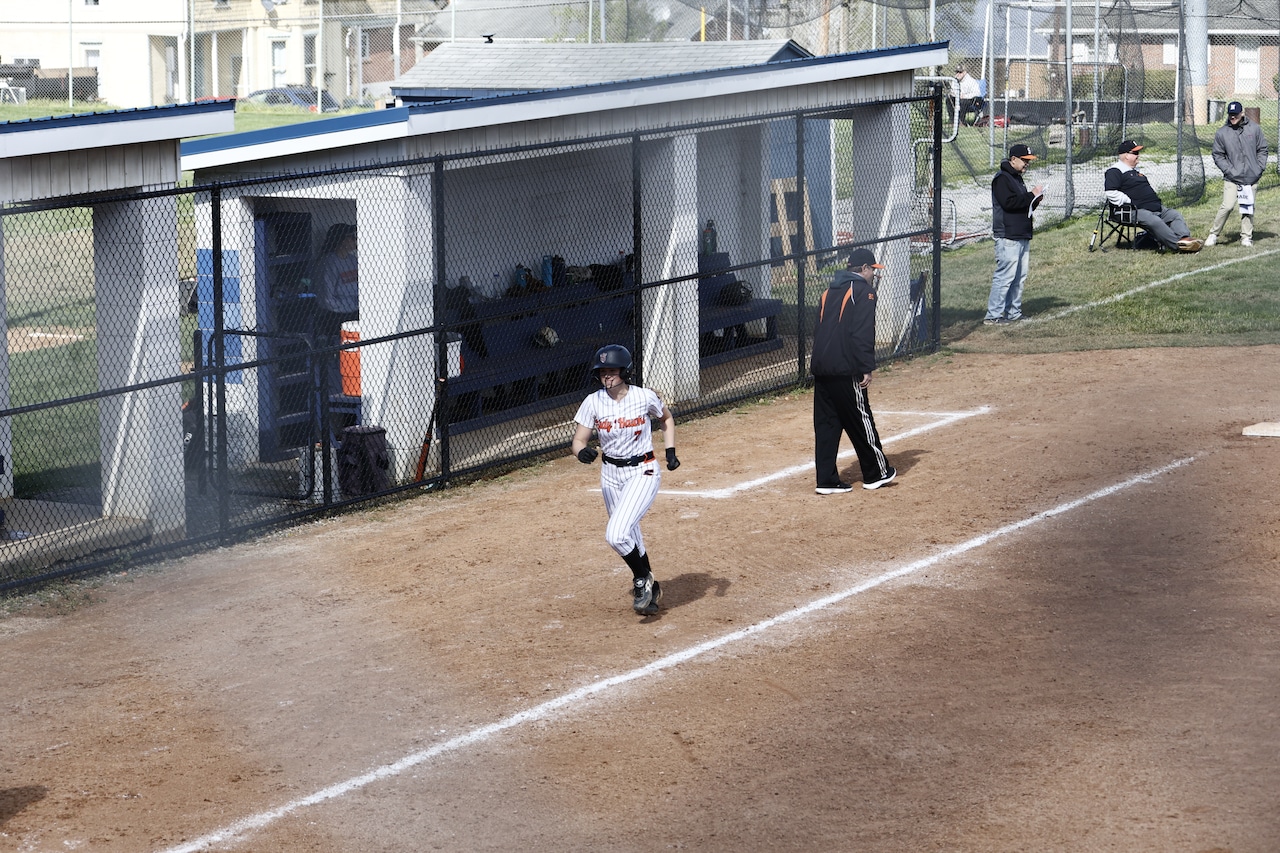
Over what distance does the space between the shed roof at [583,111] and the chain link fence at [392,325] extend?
0.26m

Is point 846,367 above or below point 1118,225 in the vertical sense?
below

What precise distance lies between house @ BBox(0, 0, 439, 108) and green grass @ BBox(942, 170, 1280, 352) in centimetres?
3116

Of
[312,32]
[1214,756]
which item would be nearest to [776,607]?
[1214,756]

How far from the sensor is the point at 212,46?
1986 inches

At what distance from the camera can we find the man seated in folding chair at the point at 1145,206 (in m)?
22.0

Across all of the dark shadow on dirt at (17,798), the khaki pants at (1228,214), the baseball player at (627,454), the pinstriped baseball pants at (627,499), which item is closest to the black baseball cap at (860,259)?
the baseball player at (627,454)

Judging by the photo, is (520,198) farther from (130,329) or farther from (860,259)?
(130,329)

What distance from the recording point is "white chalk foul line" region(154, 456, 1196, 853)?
22.5 ft

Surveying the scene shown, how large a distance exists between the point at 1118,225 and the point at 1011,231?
5.11 m

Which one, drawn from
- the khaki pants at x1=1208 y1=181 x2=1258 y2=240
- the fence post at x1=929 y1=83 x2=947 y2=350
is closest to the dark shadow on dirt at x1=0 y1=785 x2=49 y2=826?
the fence post at x1=929 y1=83 x2=947 y2=350

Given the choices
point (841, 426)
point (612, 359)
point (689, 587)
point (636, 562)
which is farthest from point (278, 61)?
point (636, 562)

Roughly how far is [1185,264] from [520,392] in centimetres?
1011

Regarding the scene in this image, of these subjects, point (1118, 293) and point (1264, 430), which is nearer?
point (1264, 430)

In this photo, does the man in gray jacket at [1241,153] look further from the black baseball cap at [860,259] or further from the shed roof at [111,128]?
the shed roof at [111,128]
